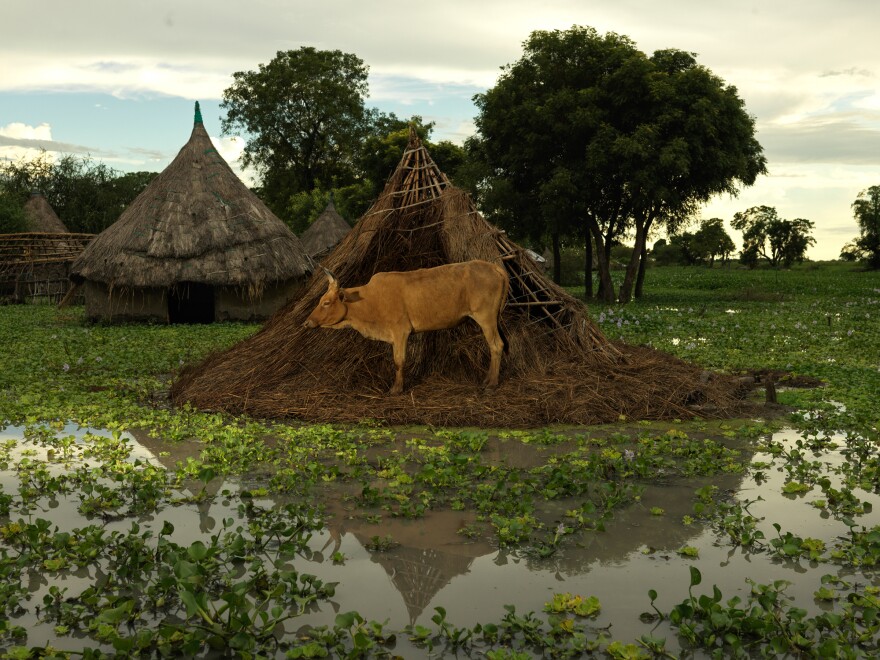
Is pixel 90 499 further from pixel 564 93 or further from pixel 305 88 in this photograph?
pixel 305 88

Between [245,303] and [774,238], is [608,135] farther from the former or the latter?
[774,238]

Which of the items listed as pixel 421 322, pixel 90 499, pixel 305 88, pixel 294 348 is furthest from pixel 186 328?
pixel 305 88

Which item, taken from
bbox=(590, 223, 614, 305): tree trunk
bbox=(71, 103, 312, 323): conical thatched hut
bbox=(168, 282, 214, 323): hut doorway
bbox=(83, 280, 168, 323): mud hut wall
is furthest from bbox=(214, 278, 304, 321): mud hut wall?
bbox=(590, 223, 614, 305): tree trunk

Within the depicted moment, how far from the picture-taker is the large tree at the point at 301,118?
2121 inches

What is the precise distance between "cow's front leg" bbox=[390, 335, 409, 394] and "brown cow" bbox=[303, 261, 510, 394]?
11 millimetres

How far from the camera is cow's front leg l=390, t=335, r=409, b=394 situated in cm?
1028

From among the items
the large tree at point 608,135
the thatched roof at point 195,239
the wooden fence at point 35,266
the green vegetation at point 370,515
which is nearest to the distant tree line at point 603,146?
the large tree at point 608,135

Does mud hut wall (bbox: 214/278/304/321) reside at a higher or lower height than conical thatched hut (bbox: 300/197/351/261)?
lower

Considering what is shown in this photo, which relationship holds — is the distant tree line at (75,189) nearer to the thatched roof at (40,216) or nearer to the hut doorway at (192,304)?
the thatched roof at (40,216)

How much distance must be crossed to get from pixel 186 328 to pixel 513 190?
1647 cm

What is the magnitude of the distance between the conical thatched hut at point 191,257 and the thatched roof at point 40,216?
19851 mm

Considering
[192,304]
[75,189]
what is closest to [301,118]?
[75,189]

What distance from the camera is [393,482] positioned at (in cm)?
722

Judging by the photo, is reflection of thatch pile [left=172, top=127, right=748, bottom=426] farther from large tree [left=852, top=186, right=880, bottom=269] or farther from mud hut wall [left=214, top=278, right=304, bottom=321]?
large tree [left=852, top=186, right=880, bottom=269]
